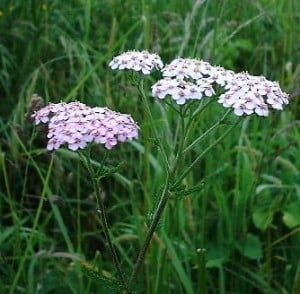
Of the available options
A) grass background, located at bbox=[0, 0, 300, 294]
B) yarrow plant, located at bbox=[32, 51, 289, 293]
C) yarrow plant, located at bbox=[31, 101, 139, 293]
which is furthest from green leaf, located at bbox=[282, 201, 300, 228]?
yarrow plant, located at bbox=[31, 101, 139, 293]

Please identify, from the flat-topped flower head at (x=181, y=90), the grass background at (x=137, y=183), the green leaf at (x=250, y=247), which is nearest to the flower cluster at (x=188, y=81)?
the flat-topped flower head at (x=181, y=90)

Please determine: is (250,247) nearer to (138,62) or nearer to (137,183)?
(137,183)

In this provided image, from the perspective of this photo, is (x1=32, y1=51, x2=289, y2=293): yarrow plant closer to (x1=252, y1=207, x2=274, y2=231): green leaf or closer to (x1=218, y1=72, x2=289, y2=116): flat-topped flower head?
(x1=218, y1=72, x2=289, y2=116): flat-topped flower head

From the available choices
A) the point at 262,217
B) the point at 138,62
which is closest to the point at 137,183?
the point at 262,217

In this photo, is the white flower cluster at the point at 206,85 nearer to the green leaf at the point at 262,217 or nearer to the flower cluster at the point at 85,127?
the flower cluster at the point at 85,127

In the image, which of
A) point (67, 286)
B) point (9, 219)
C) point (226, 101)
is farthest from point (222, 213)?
point (226, 101)
